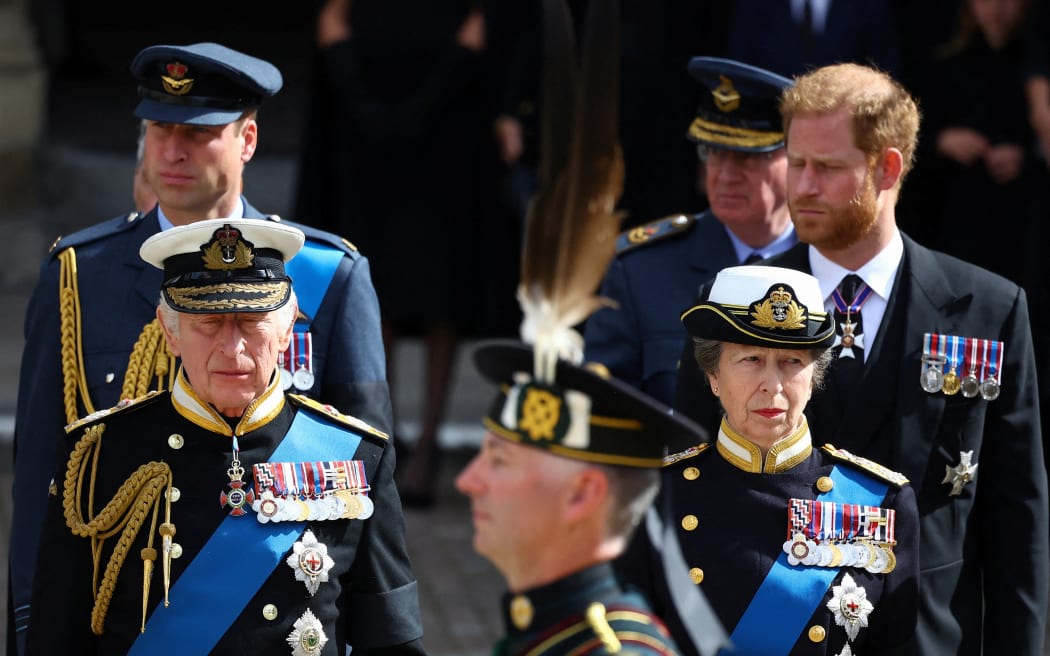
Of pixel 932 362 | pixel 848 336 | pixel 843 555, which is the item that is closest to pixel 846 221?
pixel 848 336

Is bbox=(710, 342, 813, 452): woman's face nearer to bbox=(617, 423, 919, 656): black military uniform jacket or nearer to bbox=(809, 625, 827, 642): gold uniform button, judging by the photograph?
bbox=(617, 423, 919, 656): black military uniform jacket

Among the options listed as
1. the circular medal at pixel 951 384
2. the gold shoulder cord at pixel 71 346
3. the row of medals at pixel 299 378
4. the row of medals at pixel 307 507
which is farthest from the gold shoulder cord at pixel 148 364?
the circular medal at pixel 951 384

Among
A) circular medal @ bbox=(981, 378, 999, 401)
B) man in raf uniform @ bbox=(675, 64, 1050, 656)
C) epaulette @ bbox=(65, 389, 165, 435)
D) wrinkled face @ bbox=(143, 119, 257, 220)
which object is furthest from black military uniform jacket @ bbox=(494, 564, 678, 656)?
wrinkled face @ bbox=(143, 119, 257, 220)

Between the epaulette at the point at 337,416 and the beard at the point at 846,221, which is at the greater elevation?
the beard at the point at 846,221

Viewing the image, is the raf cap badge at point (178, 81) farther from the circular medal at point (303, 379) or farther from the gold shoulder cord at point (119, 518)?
the gold shoulder cord at point (119, 518)

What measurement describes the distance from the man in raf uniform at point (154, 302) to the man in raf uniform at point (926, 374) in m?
0.78

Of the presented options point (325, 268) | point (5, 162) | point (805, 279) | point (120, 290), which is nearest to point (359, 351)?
point (325, 268)

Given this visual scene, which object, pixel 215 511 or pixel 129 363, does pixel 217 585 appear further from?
pixel 129 363

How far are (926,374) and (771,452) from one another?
0.57 m

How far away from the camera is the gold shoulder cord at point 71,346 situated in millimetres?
4129

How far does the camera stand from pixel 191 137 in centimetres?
430

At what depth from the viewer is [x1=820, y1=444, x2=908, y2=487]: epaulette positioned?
148 inches

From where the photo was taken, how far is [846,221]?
4.09 meters

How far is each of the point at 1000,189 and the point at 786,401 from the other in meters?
3.64
